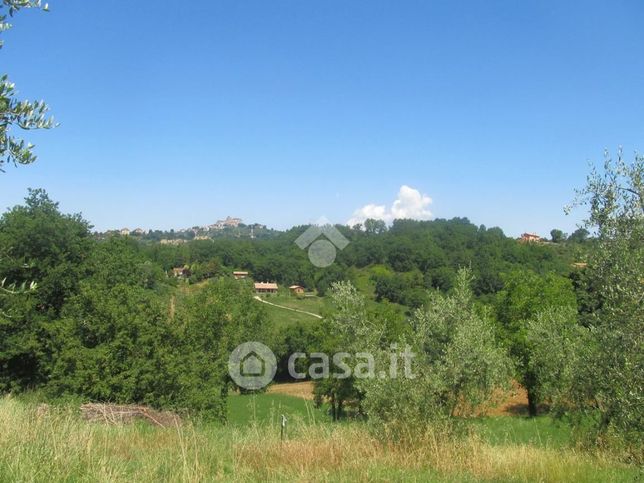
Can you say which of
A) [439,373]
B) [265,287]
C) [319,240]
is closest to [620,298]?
[439,373]

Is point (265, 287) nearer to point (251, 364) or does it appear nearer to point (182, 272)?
point (182, 272)

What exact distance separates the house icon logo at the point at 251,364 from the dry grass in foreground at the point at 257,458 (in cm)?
2098

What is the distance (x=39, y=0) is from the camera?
3561 mm

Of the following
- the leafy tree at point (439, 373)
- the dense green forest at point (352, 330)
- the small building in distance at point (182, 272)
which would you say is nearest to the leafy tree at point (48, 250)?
the dense green forest at point (352, 330)

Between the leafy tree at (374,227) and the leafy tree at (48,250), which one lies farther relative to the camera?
the leafy tree at (374,227)

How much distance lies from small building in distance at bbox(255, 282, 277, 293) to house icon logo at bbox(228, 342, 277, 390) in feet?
109

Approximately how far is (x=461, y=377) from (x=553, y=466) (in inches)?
71.3

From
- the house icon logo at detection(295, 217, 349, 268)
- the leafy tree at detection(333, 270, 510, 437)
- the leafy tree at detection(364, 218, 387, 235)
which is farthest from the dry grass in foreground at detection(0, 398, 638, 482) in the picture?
the leafy tree at detection(364, 218, 387, 235)

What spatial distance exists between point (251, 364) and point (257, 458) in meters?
26.8

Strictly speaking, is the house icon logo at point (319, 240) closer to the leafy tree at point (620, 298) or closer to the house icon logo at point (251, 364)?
the house icon logo at point (251, 364)

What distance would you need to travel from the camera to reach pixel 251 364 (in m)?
32.2

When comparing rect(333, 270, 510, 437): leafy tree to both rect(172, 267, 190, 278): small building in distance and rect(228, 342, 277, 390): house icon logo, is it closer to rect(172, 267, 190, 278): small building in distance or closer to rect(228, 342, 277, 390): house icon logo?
rect(228, 342, 277, 390): house icon logo

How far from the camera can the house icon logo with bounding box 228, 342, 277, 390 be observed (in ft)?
96.4

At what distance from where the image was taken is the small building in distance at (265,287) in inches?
2746
